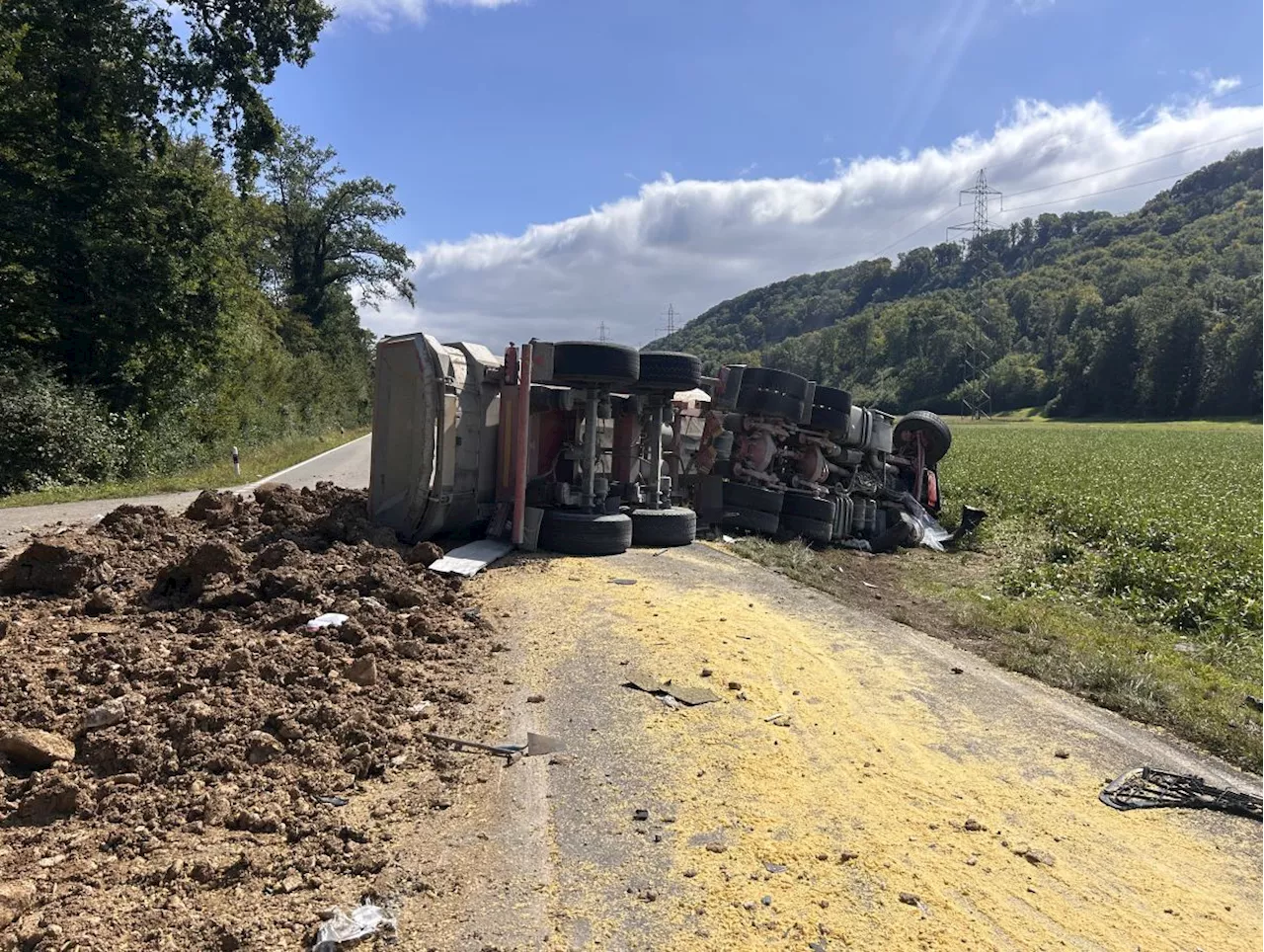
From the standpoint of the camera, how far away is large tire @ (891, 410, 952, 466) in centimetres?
1384

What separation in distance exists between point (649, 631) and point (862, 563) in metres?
5.89

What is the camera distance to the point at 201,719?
3.45 meters

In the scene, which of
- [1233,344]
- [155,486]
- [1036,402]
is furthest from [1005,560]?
[1036,402]

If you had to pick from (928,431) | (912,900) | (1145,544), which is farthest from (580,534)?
(928,431)

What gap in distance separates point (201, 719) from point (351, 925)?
5.11ft

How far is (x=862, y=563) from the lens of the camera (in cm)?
1045

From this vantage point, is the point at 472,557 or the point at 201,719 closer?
the point at 201,719

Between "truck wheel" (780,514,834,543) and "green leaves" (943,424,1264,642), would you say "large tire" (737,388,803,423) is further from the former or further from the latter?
"green leaves" (943,424,1264,642)

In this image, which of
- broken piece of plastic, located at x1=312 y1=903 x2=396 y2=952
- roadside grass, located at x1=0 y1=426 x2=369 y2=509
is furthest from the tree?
broken piece of plastic, located at x1=312 y1=903 x2=396 y2=952

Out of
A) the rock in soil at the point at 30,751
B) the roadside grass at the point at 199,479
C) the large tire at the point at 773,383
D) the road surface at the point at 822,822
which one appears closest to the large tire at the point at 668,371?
the large tire at the point at 773,383

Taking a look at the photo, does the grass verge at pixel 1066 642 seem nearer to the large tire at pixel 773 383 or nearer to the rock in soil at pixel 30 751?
the large tire at pixel 773 383

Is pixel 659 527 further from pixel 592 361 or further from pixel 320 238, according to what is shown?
pixel 320 238

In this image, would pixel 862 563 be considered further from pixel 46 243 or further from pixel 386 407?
pixel 46 243

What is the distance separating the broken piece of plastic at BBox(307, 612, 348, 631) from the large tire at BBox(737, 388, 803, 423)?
6850 mm
